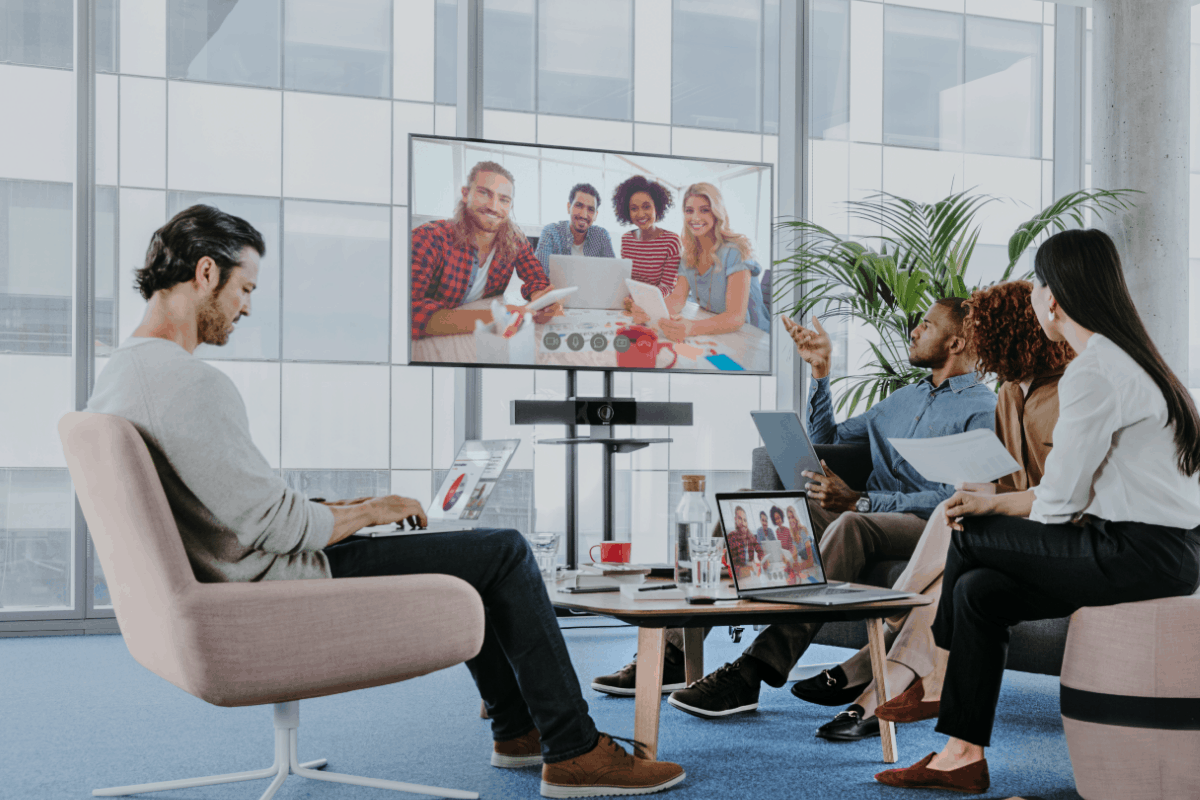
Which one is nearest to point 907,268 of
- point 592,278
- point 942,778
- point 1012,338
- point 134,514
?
point 592,278

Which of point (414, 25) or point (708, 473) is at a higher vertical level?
point (414, 25)

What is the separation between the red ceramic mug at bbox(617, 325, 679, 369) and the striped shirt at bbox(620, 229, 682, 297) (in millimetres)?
173

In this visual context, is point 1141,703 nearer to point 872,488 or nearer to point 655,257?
point 872,488

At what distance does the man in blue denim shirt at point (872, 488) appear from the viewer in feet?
8.64

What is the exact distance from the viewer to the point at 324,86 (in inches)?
170

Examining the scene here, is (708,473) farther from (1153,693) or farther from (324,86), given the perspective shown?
(1153,693)

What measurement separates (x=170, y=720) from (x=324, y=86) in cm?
273

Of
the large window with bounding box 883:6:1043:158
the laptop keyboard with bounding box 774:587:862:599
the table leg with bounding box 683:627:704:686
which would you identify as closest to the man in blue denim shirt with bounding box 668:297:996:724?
the table leg with bounding box 683:627:704:686

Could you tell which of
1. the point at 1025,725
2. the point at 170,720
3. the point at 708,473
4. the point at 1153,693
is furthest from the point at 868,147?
the point at 170,720

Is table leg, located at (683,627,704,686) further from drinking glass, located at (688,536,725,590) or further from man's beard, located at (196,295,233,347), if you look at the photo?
man's beard, located at (196,295,233,347)

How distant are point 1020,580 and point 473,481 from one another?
4.21ft

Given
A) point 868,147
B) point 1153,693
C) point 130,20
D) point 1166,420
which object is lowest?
point 1153,693

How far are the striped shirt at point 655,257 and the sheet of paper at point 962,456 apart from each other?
73.3 inches

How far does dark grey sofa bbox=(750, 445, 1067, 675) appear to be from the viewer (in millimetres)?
2412
